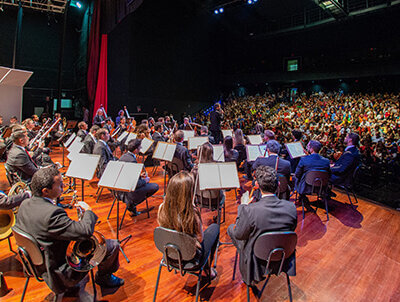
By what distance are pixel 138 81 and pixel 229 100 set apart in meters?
7.92

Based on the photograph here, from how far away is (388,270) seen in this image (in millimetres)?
3129

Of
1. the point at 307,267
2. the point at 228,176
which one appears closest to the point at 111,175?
the point at 228,176

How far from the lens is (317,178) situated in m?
4.14

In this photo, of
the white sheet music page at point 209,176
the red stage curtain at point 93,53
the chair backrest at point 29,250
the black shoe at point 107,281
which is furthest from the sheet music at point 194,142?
the red stage curtain at point 93,53

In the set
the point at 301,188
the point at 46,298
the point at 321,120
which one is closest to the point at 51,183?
the point at 46,298

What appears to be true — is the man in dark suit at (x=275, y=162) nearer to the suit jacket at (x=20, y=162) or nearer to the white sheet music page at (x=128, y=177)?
the white sheet music page at (x=128, y=177)

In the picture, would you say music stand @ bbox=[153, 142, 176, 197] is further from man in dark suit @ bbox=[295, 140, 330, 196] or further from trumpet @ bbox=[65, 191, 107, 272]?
trumpet @ bbox=[65, 191, 107, 272]

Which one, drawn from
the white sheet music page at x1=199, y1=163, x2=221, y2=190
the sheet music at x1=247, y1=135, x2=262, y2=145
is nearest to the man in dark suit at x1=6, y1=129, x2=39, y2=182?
the white sheet music page at x1=199, y1=163, x2=221, y2=190

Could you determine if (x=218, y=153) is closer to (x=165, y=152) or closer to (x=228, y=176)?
(x=165, y=152)

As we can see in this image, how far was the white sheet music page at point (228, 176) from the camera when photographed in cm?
329

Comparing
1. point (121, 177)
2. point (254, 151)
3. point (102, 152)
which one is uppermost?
point (254, 151)

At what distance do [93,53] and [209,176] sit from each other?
11822mm

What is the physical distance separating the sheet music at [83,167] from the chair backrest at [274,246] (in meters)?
2.68

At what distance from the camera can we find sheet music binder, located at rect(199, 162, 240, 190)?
3248mm
